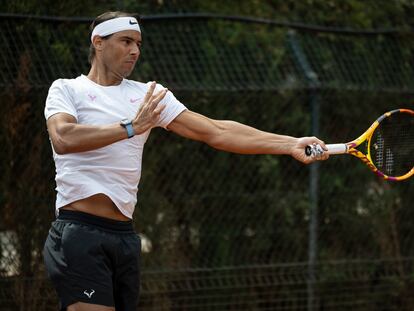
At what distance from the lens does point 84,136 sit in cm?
405

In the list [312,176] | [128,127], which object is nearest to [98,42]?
[128,127]

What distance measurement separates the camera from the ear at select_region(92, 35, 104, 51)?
449 centimetres

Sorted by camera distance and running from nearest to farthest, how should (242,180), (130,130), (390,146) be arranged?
(130,130) → (390,146) → (242,180)

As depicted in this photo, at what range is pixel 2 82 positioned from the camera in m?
5.85

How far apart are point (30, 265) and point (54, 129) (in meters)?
2.20

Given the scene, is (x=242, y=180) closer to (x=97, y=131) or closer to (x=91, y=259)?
(x=91, y=259)

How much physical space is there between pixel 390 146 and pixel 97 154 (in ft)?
8.84

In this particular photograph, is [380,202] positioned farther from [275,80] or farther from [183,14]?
[183,14]

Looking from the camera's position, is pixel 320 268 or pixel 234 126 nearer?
pixel 234 126

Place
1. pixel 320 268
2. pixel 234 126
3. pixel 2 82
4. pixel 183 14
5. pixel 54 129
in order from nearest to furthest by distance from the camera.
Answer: pixel 54 129, pixel 234 126, pixel 2 82, pixel 183 14, pixel 320 268

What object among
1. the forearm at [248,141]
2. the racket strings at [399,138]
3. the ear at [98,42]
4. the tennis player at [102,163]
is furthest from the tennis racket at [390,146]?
the ear at [98,42]

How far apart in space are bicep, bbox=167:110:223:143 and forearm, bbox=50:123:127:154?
60 cm

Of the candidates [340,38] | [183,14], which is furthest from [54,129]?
[340,38]

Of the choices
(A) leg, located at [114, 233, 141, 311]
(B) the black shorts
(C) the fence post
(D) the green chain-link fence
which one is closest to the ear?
(B) the black shorts
